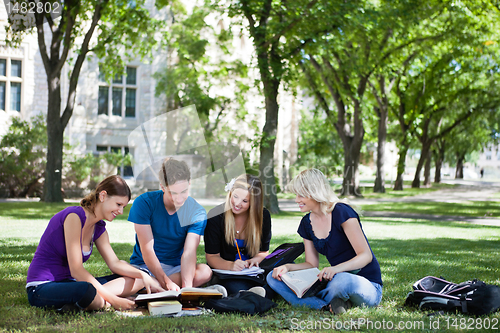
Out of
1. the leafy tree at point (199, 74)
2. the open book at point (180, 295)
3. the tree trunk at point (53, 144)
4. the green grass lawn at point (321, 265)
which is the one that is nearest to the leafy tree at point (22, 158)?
the tree trunk at point (53, 144)

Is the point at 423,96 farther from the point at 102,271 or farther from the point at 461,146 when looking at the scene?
the point at 102,271

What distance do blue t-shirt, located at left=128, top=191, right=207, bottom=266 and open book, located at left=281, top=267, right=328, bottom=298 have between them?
37.8 inches

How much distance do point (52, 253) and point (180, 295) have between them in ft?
3.81

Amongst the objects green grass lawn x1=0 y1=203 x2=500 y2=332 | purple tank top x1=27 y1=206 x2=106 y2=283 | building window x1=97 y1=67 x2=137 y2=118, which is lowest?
green grass lawn x1=0 y1=203 x2=500 y2=332

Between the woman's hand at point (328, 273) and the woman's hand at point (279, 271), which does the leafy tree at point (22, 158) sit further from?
the woman's hand at point (328, 273)

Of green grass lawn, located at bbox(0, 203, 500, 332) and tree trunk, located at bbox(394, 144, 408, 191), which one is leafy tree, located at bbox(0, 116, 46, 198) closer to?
green grass lawn, located at bbox(0, 203, 500, 332)

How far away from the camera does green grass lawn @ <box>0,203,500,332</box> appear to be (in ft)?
11.7

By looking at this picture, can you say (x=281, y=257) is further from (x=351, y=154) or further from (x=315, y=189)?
(x=351, y=154)

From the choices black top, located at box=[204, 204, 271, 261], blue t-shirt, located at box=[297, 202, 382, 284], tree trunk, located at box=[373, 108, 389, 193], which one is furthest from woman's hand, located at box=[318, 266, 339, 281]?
tree trunk, located at box=[373, 108, 389, 193]

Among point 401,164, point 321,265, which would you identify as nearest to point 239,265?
point 321,265

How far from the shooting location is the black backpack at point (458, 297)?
3.89 meters

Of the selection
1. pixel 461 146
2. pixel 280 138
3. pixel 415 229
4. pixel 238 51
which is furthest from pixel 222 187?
pixel 461 146

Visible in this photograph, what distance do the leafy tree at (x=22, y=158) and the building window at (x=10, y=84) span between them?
80.5 inches

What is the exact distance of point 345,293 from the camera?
13.4 feet
